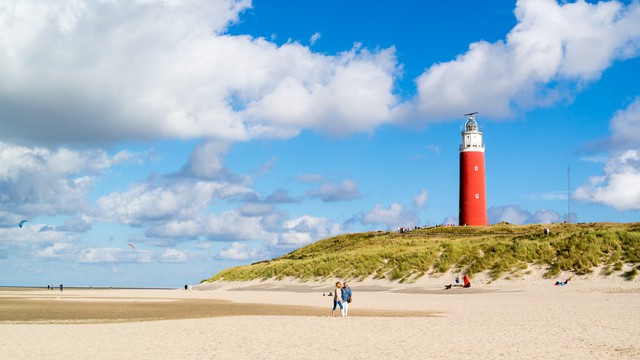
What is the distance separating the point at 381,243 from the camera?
76.4 m

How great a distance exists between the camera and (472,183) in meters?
81.9

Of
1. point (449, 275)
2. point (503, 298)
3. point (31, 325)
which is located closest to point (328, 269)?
point (449, 275)

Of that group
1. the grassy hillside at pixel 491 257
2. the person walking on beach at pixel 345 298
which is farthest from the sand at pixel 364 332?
the grassy hillside at pixel 491 257

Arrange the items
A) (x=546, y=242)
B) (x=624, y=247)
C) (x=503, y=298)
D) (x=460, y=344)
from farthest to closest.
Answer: (x=546, y=242) < (x=624, y=247) < (x=503, y=298) < (x=460, y=344)

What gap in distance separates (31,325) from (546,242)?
3945 cm

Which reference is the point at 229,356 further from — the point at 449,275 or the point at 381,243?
the point at 381,243

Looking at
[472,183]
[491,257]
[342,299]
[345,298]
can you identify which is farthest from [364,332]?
[472,183]

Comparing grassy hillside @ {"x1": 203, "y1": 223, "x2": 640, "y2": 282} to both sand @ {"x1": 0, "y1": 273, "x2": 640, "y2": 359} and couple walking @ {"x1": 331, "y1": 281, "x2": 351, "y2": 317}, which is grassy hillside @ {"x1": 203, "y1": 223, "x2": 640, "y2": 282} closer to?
sand @ {"x1": 0, "y1": 273, "x2": 640, "y2": 359}

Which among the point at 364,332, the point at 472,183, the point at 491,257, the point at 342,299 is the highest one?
the point at 472,183

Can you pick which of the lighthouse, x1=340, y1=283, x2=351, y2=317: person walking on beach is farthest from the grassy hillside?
x1=340, y1=283, x2=351, y2=317: person walking on beach

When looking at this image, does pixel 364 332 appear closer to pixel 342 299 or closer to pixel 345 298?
pixel 342 299

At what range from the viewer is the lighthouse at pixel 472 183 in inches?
3221

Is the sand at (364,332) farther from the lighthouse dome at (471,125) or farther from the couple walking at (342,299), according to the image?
the lighthouse dome at (471,125)

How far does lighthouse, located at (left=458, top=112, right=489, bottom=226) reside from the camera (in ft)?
268
